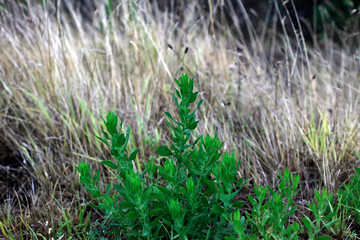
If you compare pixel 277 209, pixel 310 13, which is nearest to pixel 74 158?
pixel 277 209

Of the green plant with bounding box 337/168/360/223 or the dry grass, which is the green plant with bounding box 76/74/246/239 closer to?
the dry grass

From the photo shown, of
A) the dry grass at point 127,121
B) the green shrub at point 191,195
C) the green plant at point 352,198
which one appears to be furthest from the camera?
the dry grass at point 127,121

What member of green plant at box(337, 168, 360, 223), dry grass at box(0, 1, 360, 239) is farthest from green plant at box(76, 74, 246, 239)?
green plant at box(337, 168, 360, 223)

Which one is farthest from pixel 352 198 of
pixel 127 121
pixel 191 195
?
pixel 127 121

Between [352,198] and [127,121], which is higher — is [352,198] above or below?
below

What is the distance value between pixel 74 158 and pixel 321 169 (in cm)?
136

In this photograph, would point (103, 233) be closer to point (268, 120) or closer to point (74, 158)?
point (74, 158)

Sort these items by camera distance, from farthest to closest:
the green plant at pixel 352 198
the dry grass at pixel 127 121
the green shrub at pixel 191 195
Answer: the dry grass at pixel 127 121 → the green plant at pixel 352 198 → the green shrub at pixel 191 195

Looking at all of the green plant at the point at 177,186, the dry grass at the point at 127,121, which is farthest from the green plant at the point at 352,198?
the green plant at the point at 177,186

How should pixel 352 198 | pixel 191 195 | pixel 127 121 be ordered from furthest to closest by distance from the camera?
1. pixel 127 121
2. pixel 352 198
3. pixel 191 195

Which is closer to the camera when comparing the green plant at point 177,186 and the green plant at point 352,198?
the green plant at point 177,186

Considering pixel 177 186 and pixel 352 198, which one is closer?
pixel 177 186

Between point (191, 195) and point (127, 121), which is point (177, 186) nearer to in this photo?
point (191, 195)

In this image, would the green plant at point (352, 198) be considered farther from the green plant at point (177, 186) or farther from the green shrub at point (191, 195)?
the green plant at point (177, 186)
